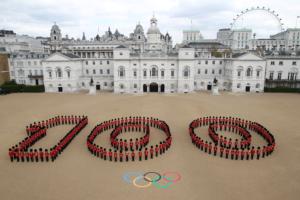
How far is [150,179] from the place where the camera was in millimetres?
14258

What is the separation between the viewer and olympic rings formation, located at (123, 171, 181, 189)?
44.7ft

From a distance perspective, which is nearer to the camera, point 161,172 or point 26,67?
point 161,172

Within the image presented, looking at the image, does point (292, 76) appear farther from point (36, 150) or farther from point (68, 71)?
point (36, 150)

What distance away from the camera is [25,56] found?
178 ft

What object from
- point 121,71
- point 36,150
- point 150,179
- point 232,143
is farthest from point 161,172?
point 121,71

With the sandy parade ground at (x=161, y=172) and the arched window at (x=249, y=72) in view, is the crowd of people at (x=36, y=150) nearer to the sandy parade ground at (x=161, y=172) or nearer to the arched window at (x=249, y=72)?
the sandy parade ground at (x=161, y=172)

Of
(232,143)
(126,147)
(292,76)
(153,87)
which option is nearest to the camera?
(126,147)

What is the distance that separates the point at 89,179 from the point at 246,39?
147768 mm

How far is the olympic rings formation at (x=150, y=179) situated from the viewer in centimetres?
1362

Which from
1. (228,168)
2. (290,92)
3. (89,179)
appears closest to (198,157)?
(228,168)

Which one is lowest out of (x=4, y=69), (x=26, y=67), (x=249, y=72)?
(x=249, y=72)

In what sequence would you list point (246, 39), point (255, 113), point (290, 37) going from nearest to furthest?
point (255, 113) < point (290, 37) < point (246, 39)

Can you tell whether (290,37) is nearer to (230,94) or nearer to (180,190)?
(230,94)

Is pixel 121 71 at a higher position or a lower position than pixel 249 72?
higher
